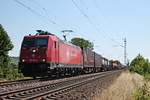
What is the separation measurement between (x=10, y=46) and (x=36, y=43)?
44160 millimetres

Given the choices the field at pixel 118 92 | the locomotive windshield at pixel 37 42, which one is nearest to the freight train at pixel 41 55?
the locomotive windshield at pixel 37 42

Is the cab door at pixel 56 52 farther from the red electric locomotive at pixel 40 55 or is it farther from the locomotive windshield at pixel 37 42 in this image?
the locomotive windshield at pixel 37 42

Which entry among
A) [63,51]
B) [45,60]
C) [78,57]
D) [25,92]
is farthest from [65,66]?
[25,92]

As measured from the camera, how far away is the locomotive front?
88.9ft

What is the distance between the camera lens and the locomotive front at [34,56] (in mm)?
27109

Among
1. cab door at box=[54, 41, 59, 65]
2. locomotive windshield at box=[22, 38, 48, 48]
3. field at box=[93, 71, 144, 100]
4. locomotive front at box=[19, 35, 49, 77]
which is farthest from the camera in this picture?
cab door at box=[54, 41, 59, 65]

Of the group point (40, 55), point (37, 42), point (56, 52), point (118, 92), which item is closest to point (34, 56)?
point (40, 55)

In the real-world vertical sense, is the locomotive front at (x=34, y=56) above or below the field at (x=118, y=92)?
above

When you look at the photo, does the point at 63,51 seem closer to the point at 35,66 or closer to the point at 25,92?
the point at 35,66

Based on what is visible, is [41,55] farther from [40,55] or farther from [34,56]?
[34,56]

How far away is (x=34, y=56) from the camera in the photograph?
27.8 m

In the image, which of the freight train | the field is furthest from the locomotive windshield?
the field

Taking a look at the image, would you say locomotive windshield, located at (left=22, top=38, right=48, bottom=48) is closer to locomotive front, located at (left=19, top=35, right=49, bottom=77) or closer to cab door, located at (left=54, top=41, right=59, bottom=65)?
locomotive front, located at (left=19, top=35, right=49, bottom=77)

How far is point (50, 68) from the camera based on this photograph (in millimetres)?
26875
